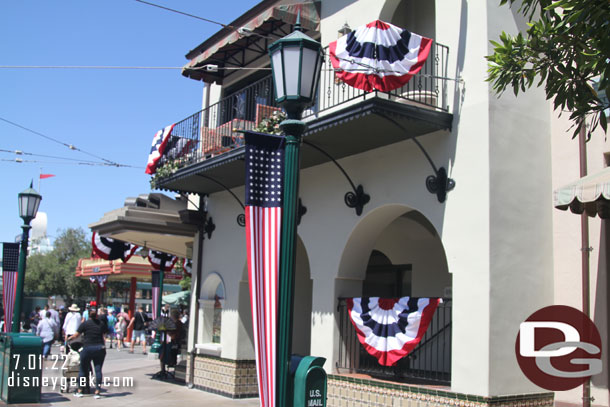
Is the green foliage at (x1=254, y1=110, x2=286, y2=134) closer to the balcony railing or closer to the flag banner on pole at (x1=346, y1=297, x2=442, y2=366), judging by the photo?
Answer: the balcony railing

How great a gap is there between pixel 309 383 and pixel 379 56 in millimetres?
5136

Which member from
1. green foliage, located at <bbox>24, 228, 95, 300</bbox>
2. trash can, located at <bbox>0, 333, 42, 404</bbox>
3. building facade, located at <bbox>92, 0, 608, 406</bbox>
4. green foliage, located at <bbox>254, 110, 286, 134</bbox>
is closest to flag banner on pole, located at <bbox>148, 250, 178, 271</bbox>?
building facade, located at <bbox>92, 0, 608, 406</bbox>

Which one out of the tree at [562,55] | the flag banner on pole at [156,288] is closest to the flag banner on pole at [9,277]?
the flag banner on pole at [156,288]

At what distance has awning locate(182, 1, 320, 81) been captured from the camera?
12297 millimetres

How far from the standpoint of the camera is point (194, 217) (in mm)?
15211

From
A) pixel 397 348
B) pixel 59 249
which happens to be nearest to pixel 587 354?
pixel 397 348

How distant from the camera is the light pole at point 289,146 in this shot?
5.26 metres

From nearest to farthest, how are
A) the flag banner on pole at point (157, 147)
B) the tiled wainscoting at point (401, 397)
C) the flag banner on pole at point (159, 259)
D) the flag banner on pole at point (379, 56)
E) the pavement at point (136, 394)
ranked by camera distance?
1. the tiled wainscoting at point (401, 397)
2. the flag banner on pole at point (379, 56)
3. the pavement at point (136, 394)
4. the flag banner on pole at point (157, 147)
5. the flag banner on pole at point (159, 259)

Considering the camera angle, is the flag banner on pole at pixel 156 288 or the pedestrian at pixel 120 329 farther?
the pedestrian at pixel 120 329

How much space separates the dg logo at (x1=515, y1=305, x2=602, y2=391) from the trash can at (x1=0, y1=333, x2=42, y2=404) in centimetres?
797

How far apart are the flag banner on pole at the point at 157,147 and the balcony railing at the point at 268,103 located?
0.11 meters

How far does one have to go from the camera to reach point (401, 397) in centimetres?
932

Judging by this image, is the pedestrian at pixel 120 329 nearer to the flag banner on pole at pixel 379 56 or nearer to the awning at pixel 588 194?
the flag banner on pole at pixel 379 56

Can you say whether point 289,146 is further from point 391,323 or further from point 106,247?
point 106,247
